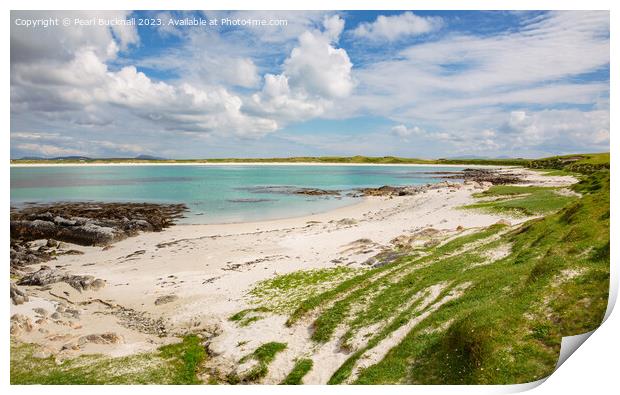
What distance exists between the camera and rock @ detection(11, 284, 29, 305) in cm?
1653

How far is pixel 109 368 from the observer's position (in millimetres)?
13031

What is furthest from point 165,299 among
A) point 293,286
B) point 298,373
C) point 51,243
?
point 51,243

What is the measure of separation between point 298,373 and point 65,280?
576 inches

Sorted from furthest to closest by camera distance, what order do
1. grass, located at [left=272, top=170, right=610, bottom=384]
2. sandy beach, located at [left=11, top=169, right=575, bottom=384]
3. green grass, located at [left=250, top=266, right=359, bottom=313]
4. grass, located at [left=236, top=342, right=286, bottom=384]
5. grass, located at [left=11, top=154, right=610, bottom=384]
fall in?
green grass, located at [left=250, top=266, right=359, bottom=313] → sandy beach, located at [left=11, top=169, right=575, bottom=384] → grass, located at [left=236, top=342, right=286, bottom=384] → grass, located at [left=11, top=154, right=610, bottom=384] → grass, located at [left=272, top=170, right=610, bottom=384]

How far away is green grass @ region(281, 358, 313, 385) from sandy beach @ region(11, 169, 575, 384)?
0.59ft

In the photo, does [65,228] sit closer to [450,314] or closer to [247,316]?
[247,316]

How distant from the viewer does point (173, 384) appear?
495 inches

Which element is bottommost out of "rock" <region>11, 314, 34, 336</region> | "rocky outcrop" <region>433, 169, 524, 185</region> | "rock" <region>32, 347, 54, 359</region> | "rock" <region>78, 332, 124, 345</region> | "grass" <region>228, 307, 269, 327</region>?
"rock" <region>32, 347, 54, 359</region>

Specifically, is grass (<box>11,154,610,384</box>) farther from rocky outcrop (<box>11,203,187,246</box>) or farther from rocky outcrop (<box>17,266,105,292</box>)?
rocky outcrop (<box>11,203,187,246</box>)

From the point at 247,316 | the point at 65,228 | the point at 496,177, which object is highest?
the point at 496,177

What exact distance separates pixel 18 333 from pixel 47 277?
6.12 m

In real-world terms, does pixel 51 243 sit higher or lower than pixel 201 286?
higher

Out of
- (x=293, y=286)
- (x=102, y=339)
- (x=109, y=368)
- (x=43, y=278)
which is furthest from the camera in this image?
(x=43, y=278)

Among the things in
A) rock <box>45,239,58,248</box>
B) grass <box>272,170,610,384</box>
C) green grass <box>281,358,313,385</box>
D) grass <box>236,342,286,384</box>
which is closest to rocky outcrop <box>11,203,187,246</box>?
rock <box>45,239,58,248</box>
